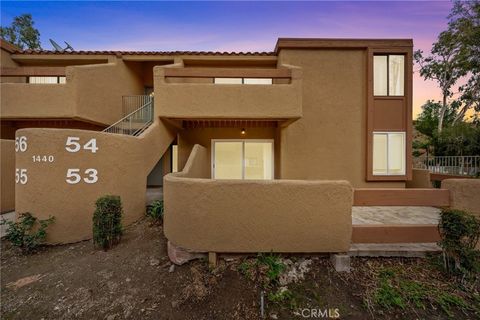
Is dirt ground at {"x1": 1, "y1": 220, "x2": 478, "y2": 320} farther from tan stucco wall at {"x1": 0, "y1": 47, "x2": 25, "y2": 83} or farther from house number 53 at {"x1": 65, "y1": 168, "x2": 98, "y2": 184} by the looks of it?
tan stucco wall at {"x1": 0, "y1": 47, "x2": 25, "y2": 83}

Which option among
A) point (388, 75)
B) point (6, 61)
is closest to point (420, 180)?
point (388, 75)

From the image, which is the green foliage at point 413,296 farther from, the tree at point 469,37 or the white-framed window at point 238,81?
the tree at point 469,37

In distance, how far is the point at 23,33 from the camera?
781 inches

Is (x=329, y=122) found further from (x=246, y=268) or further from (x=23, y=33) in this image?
(x=23, y=33)

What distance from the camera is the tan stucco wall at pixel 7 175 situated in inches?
299

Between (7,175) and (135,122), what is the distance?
498cm

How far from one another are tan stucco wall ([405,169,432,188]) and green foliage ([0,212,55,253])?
13476 mm

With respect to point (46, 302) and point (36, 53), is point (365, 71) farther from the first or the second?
point (36, 53)

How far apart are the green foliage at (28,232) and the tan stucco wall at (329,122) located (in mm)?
7939

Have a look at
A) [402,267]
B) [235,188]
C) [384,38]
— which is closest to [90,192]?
[235,188]

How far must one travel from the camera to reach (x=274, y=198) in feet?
13.0

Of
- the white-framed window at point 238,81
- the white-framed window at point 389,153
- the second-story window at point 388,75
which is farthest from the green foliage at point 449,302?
the white-framed window at point 238,81

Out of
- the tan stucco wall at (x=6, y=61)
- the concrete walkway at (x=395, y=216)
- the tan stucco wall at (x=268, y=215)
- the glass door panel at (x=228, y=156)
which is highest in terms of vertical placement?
the tan stucco wall at (x=6, y=61)

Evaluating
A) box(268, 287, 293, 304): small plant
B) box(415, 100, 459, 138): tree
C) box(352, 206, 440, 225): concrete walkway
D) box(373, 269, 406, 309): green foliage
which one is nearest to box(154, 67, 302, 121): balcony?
box(352, 206, 440, 225): concrete walkway
